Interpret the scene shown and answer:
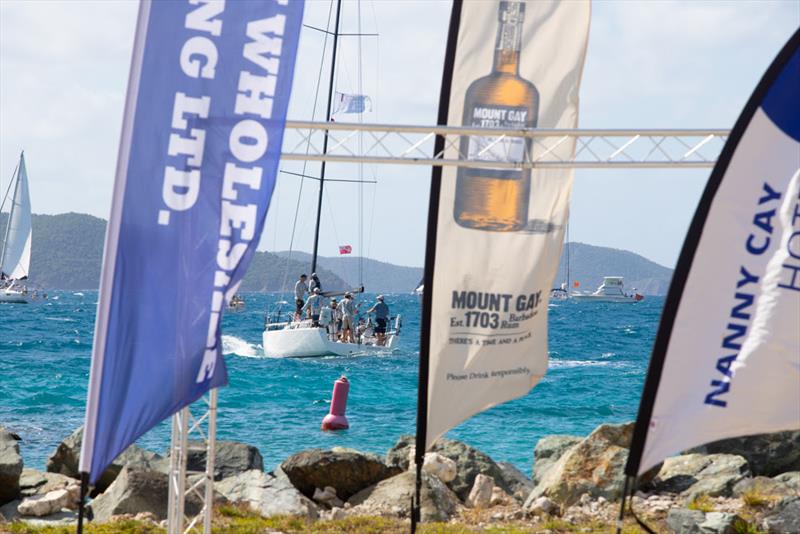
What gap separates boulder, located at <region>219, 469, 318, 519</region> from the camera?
505 inches

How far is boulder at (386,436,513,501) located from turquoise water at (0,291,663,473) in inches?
184

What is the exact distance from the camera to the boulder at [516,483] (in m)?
15.8

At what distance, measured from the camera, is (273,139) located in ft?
25.7

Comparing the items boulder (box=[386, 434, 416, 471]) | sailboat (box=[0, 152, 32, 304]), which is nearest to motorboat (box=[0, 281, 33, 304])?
sailboat (box=[0, 152, 32, 304])

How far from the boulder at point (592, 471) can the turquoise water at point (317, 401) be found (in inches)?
249

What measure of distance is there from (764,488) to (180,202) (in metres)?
8.83

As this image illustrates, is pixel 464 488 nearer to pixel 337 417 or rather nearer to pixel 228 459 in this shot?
pixel 228 459

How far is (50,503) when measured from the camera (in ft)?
42.1

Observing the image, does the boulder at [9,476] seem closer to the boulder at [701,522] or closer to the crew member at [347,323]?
the boulder at [701,522]

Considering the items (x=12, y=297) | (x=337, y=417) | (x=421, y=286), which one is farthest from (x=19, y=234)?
(x=337, y=417)

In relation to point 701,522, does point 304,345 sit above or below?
above

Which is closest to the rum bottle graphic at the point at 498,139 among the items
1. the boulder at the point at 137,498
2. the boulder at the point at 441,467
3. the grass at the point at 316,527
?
the grass at the point at 316,527

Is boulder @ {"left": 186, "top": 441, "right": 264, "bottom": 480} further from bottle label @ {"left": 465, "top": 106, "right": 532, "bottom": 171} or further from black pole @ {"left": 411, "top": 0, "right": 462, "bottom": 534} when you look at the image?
bottle label @ {"left": 465, "top": 106, "right": 532, "bottom": 171}

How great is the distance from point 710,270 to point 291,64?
3.38m
